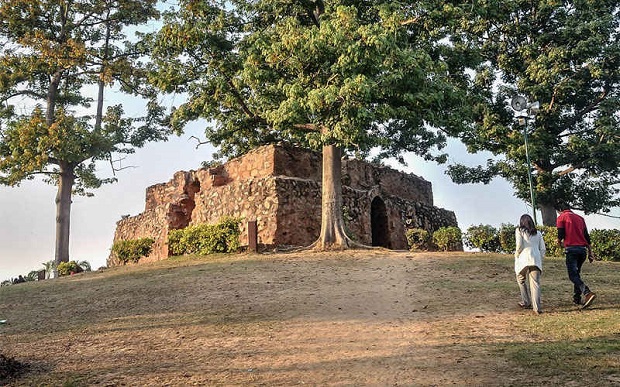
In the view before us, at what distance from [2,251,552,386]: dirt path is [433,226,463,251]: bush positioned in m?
6.13

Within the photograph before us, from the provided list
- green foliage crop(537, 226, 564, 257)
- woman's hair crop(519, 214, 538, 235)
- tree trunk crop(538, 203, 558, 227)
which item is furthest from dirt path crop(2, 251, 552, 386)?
tree trunk crop(538, 203, 558, 227)

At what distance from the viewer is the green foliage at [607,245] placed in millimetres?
18766

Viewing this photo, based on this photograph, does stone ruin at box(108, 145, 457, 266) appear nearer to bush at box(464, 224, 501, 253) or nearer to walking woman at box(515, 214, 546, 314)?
bush at box(464, 224, 501, 253)

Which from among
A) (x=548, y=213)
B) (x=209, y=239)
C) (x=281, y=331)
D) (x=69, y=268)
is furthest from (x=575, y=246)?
(x=69, y=268)

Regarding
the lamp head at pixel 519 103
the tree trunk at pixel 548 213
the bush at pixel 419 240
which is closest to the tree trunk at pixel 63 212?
the bush at pixel 419 240

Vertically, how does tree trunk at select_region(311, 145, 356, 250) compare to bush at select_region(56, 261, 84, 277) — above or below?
above

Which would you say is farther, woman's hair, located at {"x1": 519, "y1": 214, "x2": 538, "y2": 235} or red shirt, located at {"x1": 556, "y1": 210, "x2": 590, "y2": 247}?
red shirt, located at {"x1": 556, "y1": 210, "x2": 590, "y2": 247}

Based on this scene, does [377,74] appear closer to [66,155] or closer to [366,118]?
[366,118]

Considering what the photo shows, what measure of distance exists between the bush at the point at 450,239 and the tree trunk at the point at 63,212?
18.0 metres

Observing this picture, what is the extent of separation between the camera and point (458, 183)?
→ 27.0 meters

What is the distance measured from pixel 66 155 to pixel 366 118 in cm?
1703

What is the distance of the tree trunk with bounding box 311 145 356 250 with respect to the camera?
18250 mm

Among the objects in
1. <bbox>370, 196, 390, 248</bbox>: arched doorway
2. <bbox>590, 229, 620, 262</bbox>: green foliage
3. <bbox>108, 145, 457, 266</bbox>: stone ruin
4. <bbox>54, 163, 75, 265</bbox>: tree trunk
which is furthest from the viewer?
<bbox>54, 163, 75, 265</bbox>: tree trunk

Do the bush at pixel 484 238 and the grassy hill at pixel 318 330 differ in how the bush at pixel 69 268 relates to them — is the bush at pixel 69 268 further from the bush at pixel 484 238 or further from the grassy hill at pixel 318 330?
the bush at pixel 484 238
